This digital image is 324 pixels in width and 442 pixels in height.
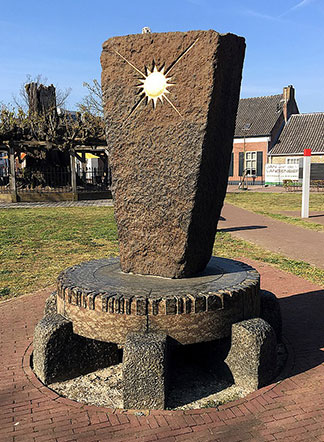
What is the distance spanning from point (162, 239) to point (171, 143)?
0.95 m

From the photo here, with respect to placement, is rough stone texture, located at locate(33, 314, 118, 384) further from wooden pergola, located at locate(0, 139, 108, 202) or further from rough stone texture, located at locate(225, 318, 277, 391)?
wooden pergola, located at locate(0, 139, 108, 202)

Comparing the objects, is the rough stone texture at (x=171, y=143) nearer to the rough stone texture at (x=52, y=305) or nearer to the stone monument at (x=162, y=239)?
the stone monument at (x=162, y=239)

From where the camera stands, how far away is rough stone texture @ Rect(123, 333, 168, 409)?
10.4 ft

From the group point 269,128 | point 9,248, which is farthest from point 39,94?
point 269,128

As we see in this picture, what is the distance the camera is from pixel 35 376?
3750 millimetres

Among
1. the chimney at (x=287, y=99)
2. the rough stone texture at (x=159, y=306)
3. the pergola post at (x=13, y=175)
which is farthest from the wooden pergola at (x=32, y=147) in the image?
the chimney at (x=287, y=99)

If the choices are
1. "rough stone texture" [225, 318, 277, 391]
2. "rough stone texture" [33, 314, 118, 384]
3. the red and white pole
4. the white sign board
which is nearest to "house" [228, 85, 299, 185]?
the white sign board

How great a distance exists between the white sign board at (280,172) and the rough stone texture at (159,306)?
1085 inches

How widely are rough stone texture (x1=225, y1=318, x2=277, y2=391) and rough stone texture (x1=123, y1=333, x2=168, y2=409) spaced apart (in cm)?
74

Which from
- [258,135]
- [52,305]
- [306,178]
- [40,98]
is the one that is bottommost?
[52,305]

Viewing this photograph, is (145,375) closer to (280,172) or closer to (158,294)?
(158,294)

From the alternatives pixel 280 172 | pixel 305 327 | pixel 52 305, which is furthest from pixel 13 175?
pixel 280 172

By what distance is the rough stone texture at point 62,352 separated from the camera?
3.61 m

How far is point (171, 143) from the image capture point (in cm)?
388
